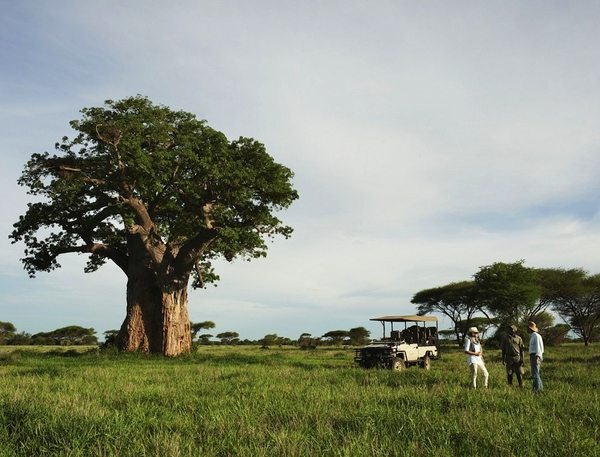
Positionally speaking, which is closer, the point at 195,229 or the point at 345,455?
the point at 345,455

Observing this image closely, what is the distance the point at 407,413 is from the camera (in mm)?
8242

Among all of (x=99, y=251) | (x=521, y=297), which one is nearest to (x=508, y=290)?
(x=521, y=297)

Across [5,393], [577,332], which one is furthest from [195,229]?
[577,332]

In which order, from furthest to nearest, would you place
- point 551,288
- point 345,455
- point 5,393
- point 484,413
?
point 551,288, point 5,393, point 484,413, point 345,455

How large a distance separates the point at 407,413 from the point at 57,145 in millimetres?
25869

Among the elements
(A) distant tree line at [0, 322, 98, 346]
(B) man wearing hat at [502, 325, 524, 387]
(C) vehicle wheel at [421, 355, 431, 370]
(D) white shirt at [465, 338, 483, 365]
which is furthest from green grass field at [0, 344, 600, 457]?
(A) distant tree line at [0, 322, 98, 346]

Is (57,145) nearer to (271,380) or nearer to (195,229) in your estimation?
(195,229)

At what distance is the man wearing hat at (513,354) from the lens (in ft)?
47.7

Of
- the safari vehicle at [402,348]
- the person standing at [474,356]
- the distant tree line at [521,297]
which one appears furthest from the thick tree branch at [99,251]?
the distant tree line at [521,297]

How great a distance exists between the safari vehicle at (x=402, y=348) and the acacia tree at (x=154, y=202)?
8.88 metres

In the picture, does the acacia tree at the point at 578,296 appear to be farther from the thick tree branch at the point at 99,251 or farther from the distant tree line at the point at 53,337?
the distant tree line at the point at 53,337

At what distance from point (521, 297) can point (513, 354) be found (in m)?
40.7

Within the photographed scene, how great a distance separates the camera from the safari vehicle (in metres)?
21.0

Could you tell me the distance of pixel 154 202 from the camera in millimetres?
30594
